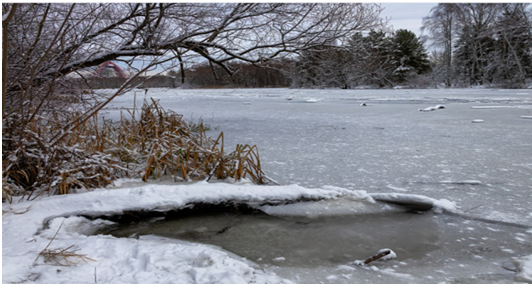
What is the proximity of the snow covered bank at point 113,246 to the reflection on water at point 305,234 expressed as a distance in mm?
126

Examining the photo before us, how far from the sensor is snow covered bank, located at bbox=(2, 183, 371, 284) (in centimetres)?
137

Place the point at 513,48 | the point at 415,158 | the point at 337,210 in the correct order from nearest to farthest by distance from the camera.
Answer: the point at 337,210
the point at 415,158
the point at 513,48

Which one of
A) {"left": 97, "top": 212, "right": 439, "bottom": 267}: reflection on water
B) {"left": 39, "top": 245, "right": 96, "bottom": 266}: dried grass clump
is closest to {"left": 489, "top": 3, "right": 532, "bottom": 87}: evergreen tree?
{"left": 97, "top": 212, "right": 439, "bottom": 267}: reflection on water

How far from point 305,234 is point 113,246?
87cm

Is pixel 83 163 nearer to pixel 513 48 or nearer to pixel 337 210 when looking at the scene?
pixel 337 210

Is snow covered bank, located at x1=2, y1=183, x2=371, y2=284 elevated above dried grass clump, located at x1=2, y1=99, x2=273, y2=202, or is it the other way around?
dried grass clump, located at x1=2, y1=99, x2=273, y2=202

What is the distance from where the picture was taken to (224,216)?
7.16ft

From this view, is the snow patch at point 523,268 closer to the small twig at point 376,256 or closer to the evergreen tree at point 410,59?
the small twig at point 376,256

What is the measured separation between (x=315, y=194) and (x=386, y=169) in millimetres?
970

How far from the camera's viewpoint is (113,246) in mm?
1620

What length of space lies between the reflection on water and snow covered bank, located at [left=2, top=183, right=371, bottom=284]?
13 cm

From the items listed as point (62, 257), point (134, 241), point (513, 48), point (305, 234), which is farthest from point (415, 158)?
point (513, 48)

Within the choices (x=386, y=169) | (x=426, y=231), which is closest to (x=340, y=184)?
(x=386, y=169)

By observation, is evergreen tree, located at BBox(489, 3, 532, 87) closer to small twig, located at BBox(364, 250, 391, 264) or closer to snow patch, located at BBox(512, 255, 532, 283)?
snow patch, located at BBox(512, 255, 532, 283)
